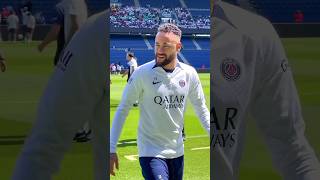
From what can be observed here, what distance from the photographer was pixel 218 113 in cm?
280

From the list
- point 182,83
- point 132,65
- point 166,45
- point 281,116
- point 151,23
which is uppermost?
point 151,23

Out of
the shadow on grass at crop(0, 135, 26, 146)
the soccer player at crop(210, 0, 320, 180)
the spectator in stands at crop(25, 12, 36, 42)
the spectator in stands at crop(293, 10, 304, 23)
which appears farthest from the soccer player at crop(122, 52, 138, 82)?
the spectator in stands at crop(293, 10, 304, 23)

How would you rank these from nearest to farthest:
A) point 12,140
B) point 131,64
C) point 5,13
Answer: point 131,64
point 5,13
point 12,140

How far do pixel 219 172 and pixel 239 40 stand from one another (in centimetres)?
77

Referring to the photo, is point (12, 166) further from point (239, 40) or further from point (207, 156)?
point (239, 40)

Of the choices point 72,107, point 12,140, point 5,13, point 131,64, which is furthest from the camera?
point 12,140

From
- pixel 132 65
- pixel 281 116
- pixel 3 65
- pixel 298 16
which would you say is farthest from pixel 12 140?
pixel 298 16

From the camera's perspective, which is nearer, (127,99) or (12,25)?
(127,99)

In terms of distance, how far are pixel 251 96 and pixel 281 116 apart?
0.23 m

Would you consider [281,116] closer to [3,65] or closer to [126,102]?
[126,102]

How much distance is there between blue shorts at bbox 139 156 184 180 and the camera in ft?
8.67

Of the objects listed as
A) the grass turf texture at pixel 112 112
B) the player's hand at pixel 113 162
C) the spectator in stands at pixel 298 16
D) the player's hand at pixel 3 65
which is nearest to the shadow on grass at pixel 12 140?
the grass turf texture at pixel 112 112

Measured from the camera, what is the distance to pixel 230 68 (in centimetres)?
276

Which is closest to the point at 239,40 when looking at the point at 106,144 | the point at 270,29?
the point at 270,29
